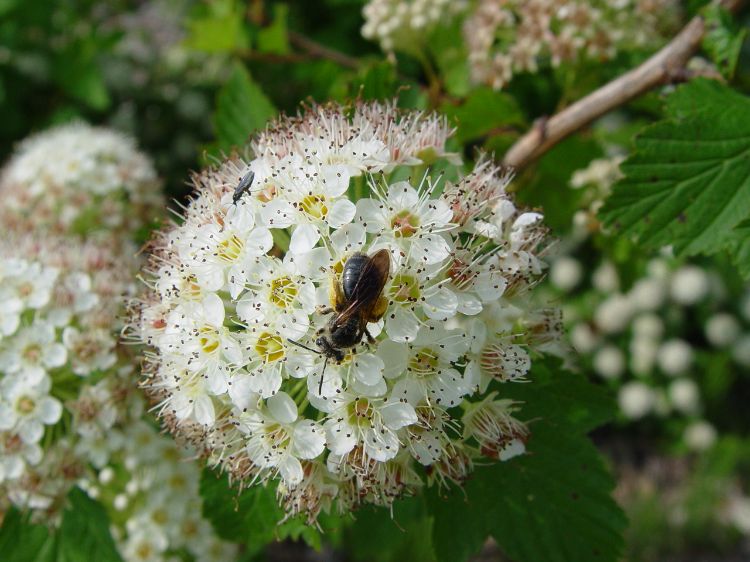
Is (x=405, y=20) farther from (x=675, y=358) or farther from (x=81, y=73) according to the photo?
(x=675, y=358)

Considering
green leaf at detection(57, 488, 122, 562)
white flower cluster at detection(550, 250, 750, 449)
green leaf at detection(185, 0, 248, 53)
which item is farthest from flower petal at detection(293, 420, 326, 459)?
white flower cluster at detection(550, 250, 750, 449)

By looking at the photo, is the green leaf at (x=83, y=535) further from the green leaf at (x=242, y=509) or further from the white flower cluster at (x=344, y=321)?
the white flower cluster at (x=344, y=321)

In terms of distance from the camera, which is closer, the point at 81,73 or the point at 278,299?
the point at 278,299

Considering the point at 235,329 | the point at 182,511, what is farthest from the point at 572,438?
→ the point at 182,511

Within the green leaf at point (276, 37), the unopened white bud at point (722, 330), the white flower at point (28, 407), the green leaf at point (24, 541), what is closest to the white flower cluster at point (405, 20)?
the green leaf at point (276, 37)

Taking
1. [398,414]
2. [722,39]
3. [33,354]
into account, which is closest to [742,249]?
[722,39]

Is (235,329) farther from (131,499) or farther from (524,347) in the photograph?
(131,499)
